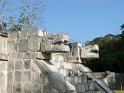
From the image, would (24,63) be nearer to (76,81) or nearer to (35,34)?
(35,34)

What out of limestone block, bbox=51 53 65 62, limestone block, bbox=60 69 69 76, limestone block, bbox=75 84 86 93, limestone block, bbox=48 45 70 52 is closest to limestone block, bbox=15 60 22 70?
limestone block, bbox=48 45 70 52

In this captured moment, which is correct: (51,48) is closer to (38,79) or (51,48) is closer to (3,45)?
(38,79)

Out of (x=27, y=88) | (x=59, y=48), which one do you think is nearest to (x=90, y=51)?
(x=59, y=48)

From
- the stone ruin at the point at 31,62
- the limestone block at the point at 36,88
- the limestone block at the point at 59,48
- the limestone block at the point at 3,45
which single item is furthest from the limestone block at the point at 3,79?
the limestone block at the point at 59,48

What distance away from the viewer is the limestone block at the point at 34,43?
7.85m

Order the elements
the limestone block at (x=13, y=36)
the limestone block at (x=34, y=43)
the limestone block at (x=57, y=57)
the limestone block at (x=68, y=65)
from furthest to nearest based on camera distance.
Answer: the limestone block at (x=68, y=65) → the limestone block at (x=57, y=57) → the limestone block at (x=13, y=36) → the limestone block at (x=34, y=43)

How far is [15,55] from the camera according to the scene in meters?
8.12

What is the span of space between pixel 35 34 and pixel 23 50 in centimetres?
52

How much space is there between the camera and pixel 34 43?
7887 millimetres

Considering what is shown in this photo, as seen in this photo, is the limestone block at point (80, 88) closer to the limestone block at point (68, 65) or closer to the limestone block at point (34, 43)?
the limestone block at point (68, 65)

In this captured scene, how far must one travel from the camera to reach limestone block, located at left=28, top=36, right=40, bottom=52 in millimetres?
7852

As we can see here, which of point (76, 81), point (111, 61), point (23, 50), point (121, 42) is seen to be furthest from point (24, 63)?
point (121, 42)

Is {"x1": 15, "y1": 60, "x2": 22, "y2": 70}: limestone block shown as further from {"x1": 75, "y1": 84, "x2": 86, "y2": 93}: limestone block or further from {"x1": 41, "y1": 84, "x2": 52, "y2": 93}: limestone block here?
{"x1": 75, "y1": 84, "x2": 86, "y2": 93}: limestone block

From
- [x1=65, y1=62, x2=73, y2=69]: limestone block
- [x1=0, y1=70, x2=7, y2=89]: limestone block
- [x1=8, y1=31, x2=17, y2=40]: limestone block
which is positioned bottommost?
[x1=0, y1=70, x2=7, y2=89]: limestone block
